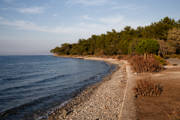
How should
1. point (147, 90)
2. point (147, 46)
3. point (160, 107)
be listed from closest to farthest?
point (160, 107) < point (147, 90) < point (147, 46)

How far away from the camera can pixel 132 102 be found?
20.7ft

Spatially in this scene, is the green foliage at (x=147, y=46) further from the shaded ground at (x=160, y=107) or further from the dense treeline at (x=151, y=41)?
the shaded ground at (x=160, y=107)

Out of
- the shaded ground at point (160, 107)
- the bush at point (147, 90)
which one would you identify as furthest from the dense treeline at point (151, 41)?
the shaded ground at point (160, 107)

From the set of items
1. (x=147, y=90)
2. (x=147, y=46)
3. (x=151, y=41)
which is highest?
(x=151, y=41)

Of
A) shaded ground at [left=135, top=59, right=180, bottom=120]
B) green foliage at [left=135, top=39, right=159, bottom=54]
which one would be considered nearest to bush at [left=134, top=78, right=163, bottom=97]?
shaded ground at [left=135, top=59, right=180, bottom=120]

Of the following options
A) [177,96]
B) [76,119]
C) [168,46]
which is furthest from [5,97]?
[168,46]

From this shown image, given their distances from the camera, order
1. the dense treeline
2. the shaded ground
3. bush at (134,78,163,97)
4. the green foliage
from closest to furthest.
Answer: the shaded ground < bush at (134,78,163,97) < the green foliage < the dense treeline

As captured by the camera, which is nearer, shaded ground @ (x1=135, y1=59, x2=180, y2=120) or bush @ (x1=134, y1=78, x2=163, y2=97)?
shaded ground @ (x1=135, y1=59, x2=180, y2=120)

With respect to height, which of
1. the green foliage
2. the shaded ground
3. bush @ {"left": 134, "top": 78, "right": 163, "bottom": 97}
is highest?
the green foliage

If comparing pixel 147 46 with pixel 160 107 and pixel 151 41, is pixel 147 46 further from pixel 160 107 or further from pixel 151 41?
pixel 160 107

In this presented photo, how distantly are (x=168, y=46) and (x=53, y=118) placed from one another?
38834mm

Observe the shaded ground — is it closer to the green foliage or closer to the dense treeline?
the green foliage

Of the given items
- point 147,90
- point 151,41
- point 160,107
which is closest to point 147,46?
point 151,41

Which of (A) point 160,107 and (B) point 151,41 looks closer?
(A) point 160,107
